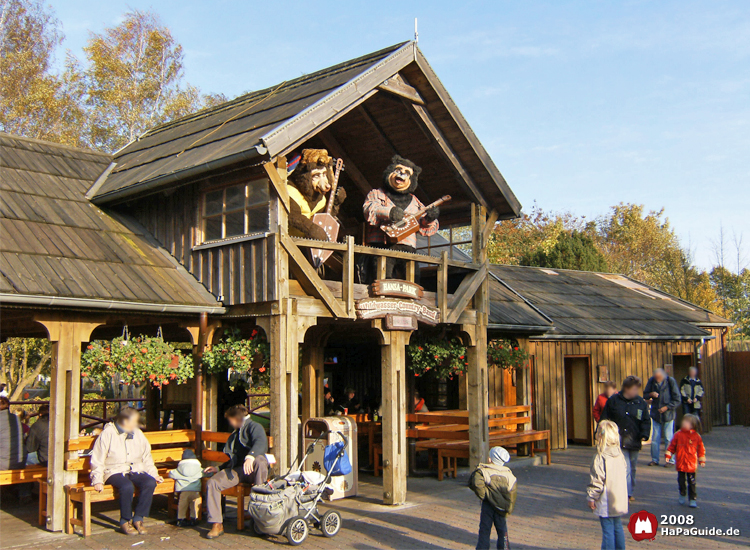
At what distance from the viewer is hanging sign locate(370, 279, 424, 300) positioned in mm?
10531

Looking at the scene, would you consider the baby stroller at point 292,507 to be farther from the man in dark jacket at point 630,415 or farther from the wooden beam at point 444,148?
the wooden beam at point 444,148

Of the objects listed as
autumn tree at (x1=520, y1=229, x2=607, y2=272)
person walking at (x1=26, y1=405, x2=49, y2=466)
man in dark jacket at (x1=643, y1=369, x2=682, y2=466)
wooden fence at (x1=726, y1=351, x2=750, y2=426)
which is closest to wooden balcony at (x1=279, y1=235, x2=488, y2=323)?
man in dark jacket at (x1=643, y1=369, x2=682, y2=466)

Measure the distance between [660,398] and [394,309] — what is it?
6.07 m

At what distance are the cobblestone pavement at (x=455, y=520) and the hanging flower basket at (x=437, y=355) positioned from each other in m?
1.98

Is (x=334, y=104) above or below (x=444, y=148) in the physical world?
above

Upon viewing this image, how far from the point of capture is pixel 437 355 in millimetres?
12242

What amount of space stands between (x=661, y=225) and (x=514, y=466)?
114 ft

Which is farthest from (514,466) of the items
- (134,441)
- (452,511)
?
(134,441)

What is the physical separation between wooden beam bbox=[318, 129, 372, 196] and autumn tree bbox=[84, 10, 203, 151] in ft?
62.5

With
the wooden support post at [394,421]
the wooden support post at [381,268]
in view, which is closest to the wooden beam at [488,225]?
the wooden support post at [381,268]

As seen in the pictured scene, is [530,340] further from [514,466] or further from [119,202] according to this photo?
[119,202]

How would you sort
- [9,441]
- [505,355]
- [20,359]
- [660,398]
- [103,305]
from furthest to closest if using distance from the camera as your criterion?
[20,359] → [505,355] → [660,398] → [9,441] → [103,305]

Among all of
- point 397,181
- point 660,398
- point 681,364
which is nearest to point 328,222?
point 397,181

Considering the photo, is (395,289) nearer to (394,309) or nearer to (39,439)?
(394,309)
